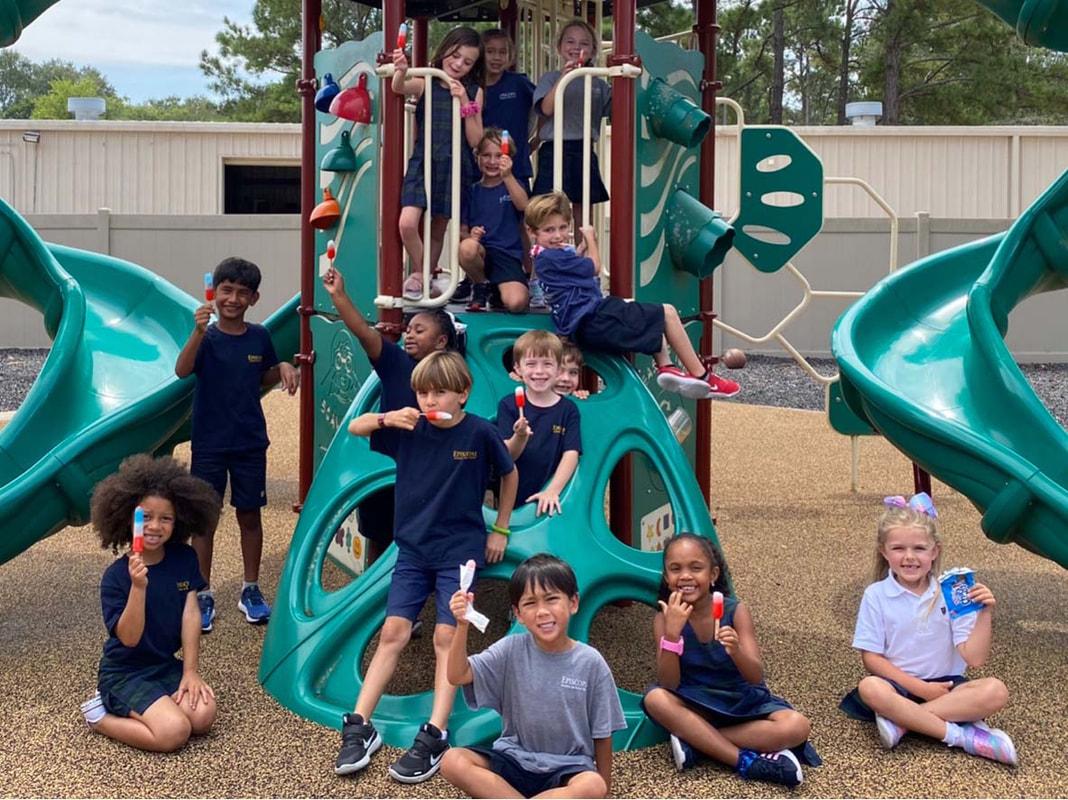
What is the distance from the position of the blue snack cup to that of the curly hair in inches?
101

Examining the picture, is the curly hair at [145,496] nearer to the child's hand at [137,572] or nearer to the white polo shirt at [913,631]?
the child's hand at [137,572]

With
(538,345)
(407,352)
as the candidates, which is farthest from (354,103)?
(538,345)

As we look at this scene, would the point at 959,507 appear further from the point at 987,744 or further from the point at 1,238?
the point at 1,238

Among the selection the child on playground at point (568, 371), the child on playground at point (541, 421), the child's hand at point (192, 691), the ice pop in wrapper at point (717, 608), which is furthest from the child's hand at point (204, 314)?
the ice pop in wrapper at point (717, 608)

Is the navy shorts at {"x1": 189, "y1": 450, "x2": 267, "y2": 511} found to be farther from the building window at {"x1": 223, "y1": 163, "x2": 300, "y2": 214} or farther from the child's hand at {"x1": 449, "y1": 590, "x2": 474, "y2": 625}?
the building window at {"x1": 223, "y1": 163, "x2": 300, "y2": 214}

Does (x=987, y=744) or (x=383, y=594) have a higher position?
(x=383, y=594)

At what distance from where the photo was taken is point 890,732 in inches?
160

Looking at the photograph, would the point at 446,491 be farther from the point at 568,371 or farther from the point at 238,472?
the point at 238,472

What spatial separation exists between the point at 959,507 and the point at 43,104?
51696 millimetres

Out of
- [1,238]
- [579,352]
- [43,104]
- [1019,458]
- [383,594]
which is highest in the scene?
[43,104]

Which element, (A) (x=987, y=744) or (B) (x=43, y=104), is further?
(B) (x=43, y=104)

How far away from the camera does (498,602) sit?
19.4ft

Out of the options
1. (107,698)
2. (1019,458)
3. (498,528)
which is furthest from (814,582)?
(107,698)

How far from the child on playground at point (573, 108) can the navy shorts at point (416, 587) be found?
2.16m
